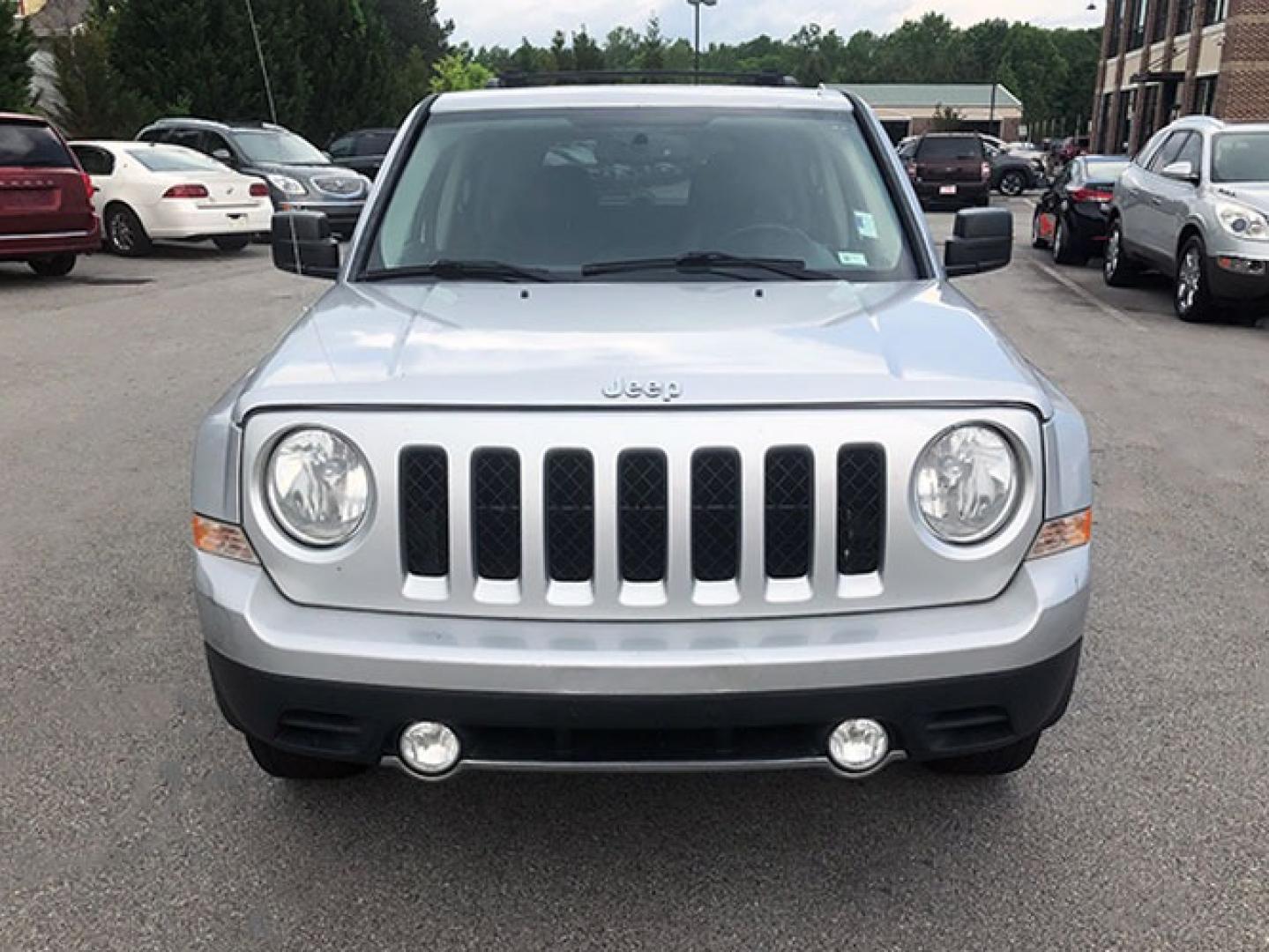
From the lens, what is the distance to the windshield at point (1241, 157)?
1086 centimetres

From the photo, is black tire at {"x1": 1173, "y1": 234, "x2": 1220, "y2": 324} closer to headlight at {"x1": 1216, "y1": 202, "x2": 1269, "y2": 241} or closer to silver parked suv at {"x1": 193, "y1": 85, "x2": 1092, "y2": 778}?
headlight at {"x1": 1216, "y1": 202, "x2": 1269, "y2": 241}

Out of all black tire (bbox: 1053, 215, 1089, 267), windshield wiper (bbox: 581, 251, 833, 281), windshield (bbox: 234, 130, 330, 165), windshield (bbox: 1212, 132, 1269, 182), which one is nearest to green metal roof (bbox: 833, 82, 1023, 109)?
windshield (bbox: 234, 130, 330, 165)

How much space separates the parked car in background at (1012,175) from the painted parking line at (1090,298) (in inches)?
855

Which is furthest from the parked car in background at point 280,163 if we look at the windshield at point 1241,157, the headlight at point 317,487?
the headlight at point 317,487

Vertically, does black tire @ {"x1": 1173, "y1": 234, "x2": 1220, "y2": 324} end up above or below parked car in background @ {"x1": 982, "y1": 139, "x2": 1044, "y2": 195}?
above

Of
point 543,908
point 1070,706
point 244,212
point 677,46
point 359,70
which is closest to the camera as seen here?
point 543,908

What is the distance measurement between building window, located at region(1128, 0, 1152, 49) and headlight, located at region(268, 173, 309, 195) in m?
36.4

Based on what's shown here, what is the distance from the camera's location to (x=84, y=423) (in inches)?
288

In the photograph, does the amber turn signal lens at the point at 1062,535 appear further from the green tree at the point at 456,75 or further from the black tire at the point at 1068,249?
the green tree at the point at 456,75

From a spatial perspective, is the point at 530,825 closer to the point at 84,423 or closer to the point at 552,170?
the point at 552,170

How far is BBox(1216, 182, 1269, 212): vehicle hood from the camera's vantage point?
10.3m

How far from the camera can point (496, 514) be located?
245cm

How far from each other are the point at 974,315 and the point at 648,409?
1.17 meters

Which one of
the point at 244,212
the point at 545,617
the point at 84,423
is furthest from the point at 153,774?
the point at 244,212
